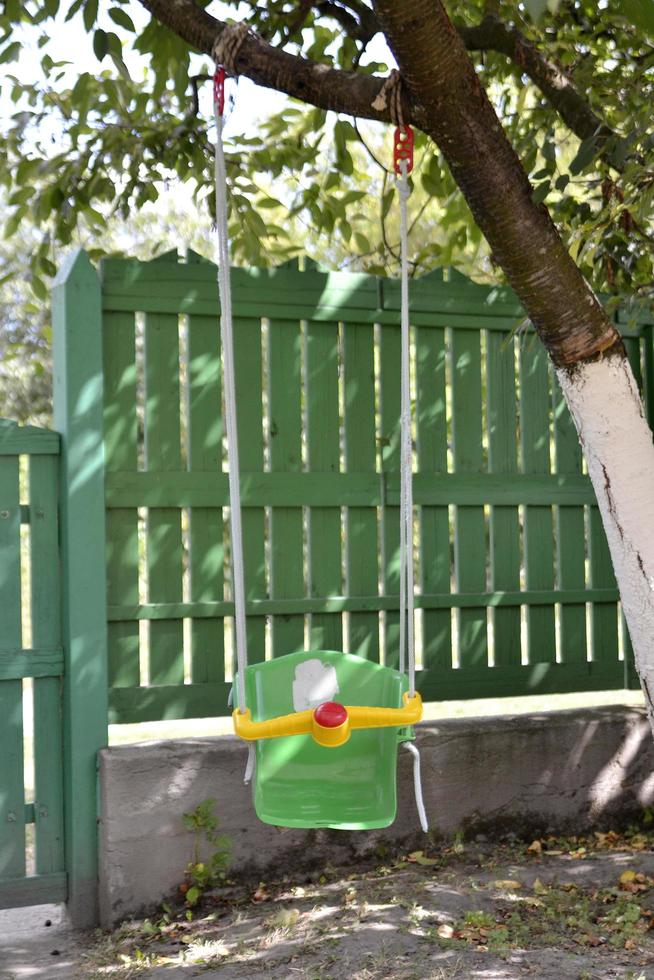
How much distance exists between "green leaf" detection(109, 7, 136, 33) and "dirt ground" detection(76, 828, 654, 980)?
3.11m

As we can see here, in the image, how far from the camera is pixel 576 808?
4035 mm

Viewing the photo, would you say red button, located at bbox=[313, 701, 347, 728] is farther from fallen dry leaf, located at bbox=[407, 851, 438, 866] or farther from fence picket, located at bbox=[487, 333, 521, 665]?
fence picket, located at bbox=[487, 333, 521, 665]

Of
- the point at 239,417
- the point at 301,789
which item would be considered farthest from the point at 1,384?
the point at 301,789

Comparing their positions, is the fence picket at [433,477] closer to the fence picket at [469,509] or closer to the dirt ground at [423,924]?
the fence picket at [469,509]

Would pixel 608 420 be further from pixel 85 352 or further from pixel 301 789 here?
pixel 85 352

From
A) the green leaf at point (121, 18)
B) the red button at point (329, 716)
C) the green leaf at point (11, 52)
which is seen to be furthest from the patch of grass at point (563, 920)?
the green leaf at point (11, 52)

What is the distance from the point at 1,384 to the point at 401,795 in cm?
1219

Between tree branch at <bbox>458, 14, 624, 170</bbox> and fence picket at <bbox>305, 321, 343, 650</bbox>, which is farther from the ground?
tree branch at <bbox>458, 14, 624, 170</bbox>

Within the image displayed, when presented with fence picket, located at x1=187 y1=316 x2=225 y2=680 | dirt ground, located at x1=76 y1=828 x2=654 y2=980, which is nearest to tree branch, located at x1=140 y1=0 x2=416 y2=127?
fence picket, located at x1=187 y1=316 x2=225 y2=680

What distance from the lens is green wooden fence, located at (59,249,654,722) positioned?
3.69m

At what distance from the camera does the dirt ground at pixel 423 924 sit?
2873 millimetres

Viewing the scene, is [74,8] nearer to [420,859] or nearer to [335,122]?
[335,122]

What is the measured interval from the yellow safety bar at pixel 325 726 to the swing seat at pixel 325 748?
19cm

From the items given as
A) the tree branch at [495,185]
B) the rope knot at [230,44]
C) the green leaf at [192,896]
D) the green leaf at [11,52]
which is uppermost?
the green leaf at [11,52]
